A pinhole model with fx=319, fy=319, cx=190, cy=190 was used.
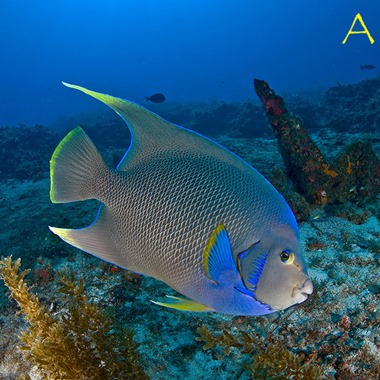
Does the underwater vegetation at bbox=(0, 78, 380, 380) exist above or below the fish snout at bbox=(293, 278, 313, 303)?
below

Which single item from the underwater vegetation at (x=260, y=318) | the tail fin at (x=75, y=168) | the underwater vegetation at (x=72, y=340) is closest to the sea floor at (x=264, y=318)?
the underwater vegetation at (x=260, y=318)

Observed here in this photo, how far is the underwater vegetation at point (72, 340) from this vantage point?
1.78 meters

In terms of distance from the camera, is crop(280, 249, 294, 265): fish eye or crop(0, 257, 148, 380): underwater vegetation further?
crop(0, 257, 148, 380): underwater vegetation

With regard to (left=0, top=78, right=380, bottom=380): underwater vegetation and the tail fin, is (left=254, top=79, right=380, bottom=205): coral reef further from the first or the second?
the tail fin

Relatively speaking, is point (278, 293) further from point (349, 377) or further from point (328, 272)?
point (328, 272)

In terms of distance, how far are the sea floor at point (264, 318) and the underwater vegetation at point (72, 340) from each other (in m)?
0.16

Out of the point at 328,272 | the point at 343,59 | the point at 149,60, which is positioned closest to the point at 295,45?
the point at 343,59

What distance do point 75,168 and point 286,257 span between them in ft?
3.54

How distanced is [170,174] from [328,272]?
7.50 feet

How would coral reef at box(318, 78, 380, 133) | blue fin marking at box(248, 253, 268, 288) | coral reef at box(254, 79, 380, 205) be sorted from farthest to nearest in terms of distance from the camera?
coral reef at box(318, 78, 380, 133) → coral reef at box(254, 79, 380, 205) → blue fin marking at box(248, 253, 268, 288)

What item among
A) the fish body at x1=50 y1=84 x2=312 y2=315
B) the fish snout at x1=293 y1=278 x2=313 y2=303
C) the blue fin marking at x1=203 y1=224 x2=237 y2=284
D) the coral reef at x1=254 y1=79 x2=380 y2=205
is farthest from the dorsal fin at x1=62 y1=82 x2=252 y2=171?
the coral reef at x1=254 y1=79 x2=380 y2=205

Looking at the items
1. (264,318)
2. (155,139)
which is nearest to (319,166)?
(264,318)

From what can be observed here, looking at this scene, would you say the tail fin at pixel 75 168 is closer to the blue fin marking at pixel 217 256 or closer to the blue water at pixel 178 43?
the blue fin marking at pixel 217 256

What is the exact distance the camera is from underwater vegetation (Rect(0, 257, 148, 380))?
178 centimetres
